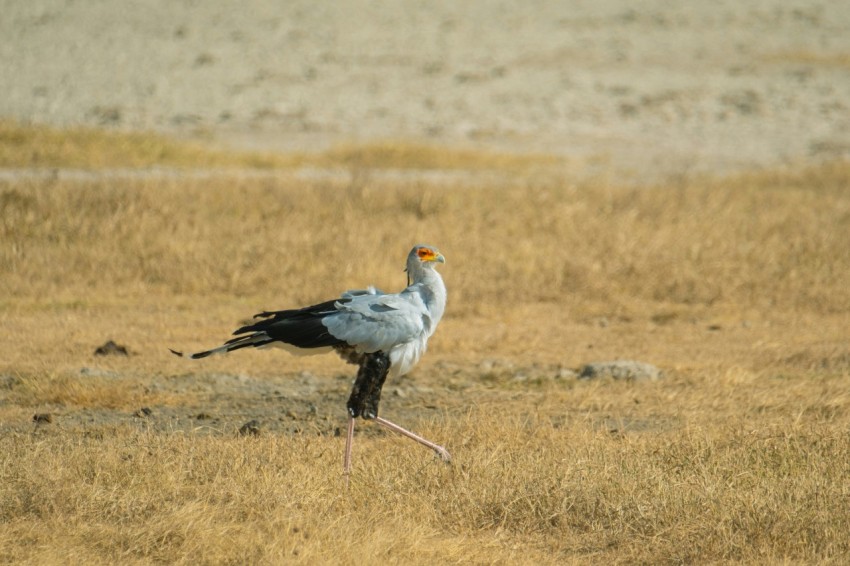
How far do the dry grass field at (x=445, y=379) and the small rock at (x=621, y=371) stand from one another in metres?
0.14

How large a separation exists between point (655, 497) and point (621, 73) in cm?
2363

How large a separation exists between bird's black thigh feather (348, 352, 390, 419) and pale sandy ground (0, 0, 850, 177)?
46.8ft

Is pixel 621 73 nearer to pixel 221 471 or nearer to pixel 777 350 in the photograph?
pixel 777 350

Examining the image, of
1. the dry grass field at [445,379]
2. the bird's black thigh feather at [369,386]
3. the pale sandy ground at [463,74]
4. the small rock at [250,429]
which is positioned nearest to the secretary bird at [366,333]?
the bird's black thigh feather at [369,386]

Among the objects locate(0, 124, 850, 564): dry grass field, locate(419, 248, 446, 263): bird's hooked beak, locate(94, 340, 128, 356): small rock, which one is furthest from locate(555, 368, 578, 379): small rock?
locate(94, 340, 128, 356): small rock

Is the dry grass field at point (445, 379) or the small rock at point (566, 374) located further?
the small rock at point (566, 374)

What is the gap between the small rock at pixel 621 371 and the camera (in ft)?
26.6

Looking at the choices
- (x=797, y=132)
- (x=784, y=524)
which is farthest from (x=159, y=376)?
(x=797, y=132)

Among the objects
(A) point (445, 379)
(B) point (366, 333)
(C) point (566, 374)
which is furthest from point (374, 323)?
(C) point (566, 374)

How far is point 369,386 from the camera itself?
6000 millimetres

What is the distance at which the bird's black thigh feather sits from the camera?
5.96 meters

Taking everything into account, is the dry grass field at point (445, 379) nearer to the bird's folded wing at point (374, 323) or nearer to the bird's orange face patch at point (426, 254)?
the bird's folded wing at point (374, 323)

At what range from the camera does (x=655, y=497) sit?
17.1 feet

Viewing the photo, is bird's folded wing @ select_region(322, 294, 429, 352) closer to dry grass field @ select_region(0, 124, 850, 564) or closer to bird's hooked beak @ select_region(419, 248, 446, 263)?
bird's hooked beak @ select_region(419, 248, 446, 263)
